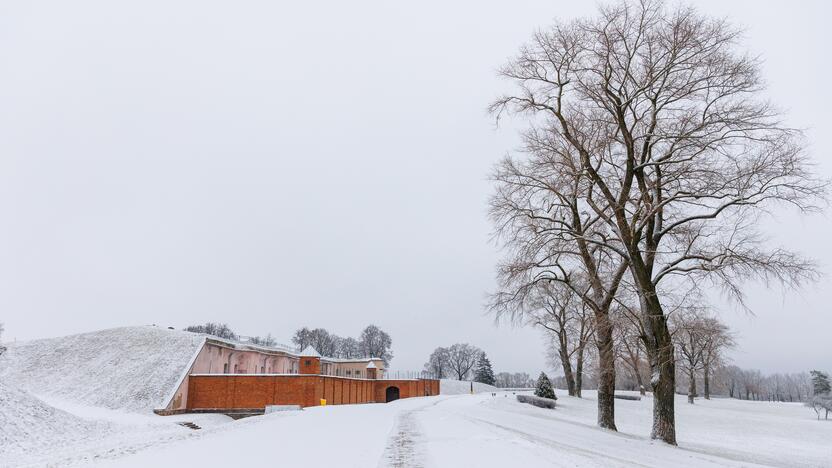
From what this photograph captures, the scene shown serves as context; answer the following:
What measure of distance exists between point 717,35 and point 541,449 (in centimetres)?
1299

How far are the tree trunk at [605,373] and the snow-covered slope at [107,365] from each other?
34.6 m

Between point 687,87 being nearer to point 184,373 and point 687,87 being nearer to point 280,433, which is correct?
point 280,433

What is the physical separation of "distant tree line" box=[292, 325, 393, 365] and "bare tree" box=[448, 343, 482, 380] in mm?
16209

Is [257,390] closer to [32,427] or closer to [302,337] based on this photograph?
[32,427]

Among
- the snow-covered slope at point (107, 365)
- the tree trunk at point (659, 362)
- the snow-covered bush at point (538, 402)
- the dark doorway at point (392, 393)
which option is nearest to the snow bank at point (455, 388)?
the dark doorway at point (392, 393)

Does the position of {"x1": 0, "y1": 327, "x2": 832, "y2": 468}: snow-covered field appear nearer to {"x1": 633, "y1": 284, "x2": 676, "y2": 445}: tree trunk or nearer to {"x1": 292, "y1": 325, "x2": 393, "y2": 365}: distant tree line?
{"x1": 633, "y1": 284, "x2": 676, "y2": 445}: tree trunk

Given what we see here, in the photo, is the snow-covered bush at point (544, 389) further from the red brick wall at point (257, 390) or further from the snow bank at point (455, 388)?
the snow bank at point (455, 388)

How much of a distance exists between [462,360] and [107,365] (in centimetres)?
9044

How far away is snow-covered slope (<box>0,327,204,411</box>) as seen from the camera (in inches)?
1618

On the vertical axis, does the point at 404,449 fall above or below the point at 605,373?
below

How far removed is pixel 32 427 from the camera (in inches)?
811

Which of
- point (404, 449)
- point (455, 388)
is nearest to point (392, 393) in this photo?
point (455, 388)

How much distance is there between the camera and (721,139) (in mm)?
14844

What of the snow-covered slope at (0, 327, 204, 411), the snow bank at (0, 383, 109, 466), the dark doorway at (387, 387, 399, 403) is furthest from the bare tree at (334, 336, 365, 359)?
the snow bank at (0, 383, 109, 466)
